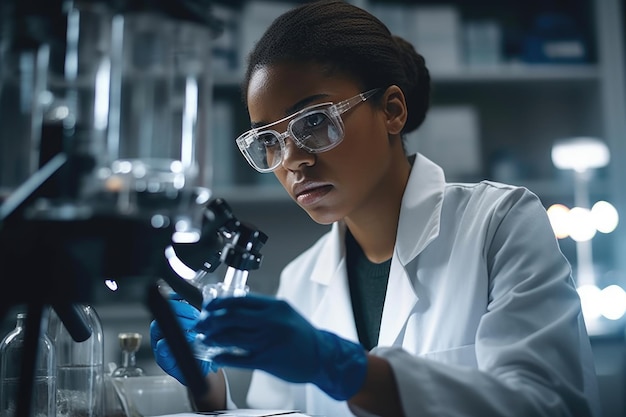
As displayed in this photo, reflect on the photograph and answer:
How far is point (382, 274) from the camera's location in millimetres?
1425

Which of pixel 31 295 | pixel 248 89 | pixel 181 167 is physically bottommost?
pixel 31 295

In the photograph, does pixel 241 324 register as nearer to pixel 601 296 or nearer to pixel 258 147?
pixel 258 147

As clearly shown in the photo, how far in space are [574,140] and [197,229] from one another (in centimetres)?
227

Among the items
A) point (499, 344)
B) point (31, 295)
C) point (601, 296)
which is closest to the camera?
point (31, 295)

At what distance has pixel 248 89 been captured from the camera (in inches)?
51.3

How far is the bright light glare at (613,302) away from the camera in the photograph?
8.18 feet

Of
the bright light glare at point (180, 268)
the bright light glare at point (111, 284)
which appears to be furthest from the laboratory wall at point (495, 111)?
the bright light glare at point (111, 284)

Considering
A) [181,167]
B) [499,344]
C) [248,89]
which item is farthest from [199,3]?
[499,344]

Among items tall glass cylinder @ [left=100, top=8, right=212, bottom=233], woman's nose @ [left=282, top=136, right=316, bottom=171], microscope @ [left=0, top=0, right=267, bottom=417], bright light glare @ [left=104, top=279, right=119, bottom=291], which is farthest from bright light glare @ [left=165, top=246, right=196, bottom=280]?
woman's nose @ [left=282, top=136, right=316, bottom=171]

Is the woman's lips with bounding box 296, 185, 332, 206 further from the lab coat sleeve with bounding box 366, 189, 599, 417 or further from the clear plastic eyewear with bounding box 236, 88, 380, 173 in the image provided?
the lab coat sleeve with bounding box 366, 189, 599, 417

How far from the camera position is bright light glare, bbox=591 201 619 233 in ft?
8.41

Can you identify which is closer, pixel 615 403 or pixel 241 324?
pixel 241 324

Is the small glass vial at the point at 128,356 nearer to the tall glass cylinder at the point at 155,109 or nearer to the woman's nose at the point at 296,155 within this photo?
the tall glass cylinder at the point at 155,109

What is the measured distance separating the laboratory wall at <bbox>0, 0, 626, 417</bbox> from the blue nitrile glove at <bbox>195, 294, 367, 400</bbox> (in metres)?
1.75
